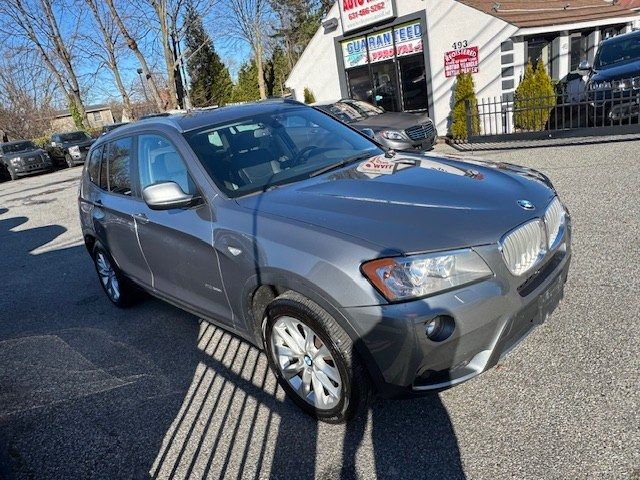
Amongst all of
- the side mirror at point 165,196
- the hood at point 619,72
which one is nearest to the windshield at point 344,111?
the hood at point 619,72

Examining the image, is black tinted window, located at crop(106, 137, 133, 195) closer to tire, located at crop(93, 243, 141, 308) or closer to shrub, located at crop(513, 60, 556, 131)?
tire, located at crop(93, 243, 141, 308)

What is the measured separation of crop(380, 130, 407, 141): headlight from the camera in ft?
32.4

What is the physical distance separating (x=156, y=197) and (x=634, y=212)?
4.99 metres

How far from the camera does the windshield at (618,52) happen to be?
11.0 meters

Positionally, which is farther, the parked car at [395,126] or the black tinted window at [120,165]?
the parked car at [395,126]

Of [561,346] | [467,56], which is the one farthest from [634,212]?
[467,56]

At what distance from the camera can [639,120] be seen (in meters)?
9.28

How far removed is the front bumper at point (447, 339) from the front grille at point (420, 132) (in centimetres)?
817

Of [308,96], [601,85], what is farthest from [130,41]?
[601,85]

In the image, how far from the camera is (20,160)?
2080 centimetres

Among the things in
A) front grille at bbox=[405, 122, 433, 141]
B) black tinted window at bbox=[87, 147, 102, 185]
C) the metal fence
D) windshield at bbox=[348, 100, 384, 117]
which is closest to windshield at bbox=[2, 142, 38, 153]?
windshield at bbox=[348, 100, 384, 117]

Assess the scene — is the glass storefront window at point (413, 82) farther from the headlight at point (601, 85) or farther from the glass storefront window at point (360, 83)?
the headlight at point (601, 85)

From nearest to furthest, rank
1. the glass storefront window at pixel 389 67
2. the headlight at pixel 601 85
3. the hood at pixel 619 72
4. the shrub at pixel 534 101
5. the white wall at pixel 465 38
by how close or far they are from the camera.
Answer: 1. the hood at pixel 619 72
2. the headlight at pixel 601 85
3. the shrub at pixel 534 101
4. the white wall at pixel 465 38
5. the glass storefront window at pixel 389 67

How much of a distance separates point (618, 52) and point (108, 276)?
12.0m
